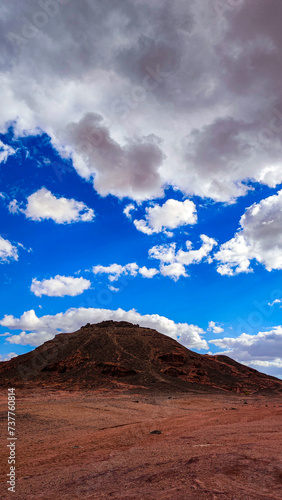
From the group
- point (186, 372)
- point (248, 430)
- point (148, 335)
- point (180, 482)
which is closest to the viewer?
point (180, 482)

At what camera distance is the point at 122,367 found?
5850 centimetres

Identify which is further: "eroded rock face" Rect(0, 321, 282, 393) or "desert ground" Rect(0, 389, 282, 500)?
"eroded rock face" Rect(0, 321, 282, 393)

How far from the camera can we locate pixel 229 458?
28.7 feet

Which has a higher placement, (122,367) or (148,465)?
(148,465)

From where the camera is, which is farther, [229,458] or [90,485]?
[229,458]

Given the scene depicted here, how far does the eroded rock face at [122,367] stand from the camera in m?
54.0

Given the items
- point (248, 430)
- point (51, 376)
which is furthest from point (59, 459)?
point (51, 376)

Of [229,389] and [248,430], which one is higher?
[248,430]

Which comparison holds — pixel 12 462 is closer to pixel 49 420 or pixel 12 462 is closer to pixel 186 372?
pixel 49 420

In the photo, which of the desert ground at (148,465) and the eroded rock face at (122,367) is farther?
the eroded rock face at (122,367)

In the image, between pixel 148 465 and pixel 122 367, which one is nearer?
pixel 148 465

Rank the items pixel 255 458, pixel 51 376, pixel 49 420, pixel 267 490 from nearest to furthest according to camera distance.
→ pixel 267 490
pixel 255 458
pixel 49 420
pixel 51 376

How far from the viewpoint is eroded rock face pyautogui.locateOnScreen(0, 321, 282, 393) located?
2127 inches

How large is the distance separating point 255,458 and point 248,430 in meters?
7.54
